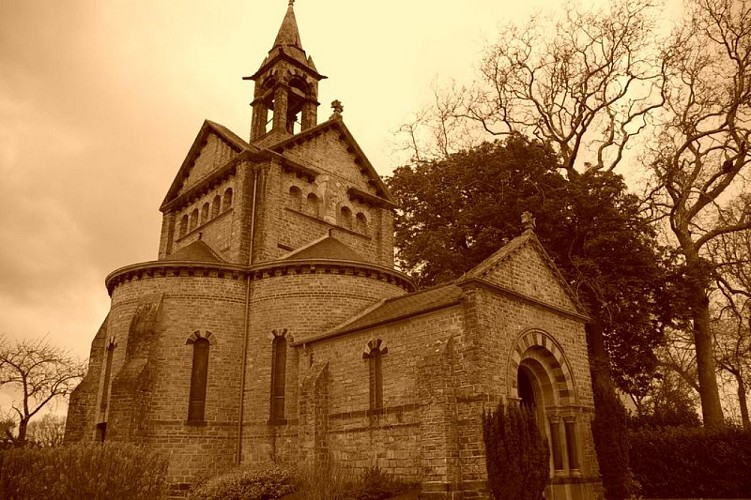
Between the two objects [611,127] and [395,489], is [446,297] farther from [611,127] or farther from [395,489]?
[611,127]

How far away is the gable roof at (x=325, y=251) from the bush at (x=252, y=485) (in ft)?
28.3

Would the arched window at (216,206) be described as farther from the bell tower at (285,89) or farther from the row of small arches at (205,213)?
the bell tower at (285,89)

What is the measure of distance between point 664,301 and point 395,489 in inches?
667

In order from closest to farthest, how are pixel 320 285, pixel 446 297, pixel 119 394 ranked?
pixel 446 297 → pixel 119 394 → pixel 320 285

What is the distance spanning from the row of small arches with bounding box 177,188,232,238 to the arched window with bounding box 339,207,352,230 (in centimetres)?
556

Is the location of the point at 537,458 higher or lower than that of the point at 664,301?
lower

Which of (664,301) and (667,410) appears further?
(667,410)

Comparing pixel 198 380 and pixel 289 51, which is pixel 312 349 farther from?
pixel 289 51

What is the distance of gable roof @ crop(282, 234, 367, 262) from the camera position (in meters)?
24.7

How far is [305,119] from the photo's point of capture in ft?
104

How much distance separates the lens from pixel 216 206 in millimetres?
28062

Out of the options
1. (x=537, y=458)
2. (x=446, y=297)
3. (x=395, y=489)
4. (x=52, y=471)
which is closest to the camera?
(x=52, y=471)

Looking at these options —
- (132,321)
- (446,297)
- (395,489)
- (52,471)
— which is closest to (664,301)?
(446,297)

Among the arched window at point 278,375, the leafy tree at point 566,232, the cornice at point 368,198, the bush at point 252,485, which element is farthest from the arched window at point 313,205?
the bush at point 252,485
